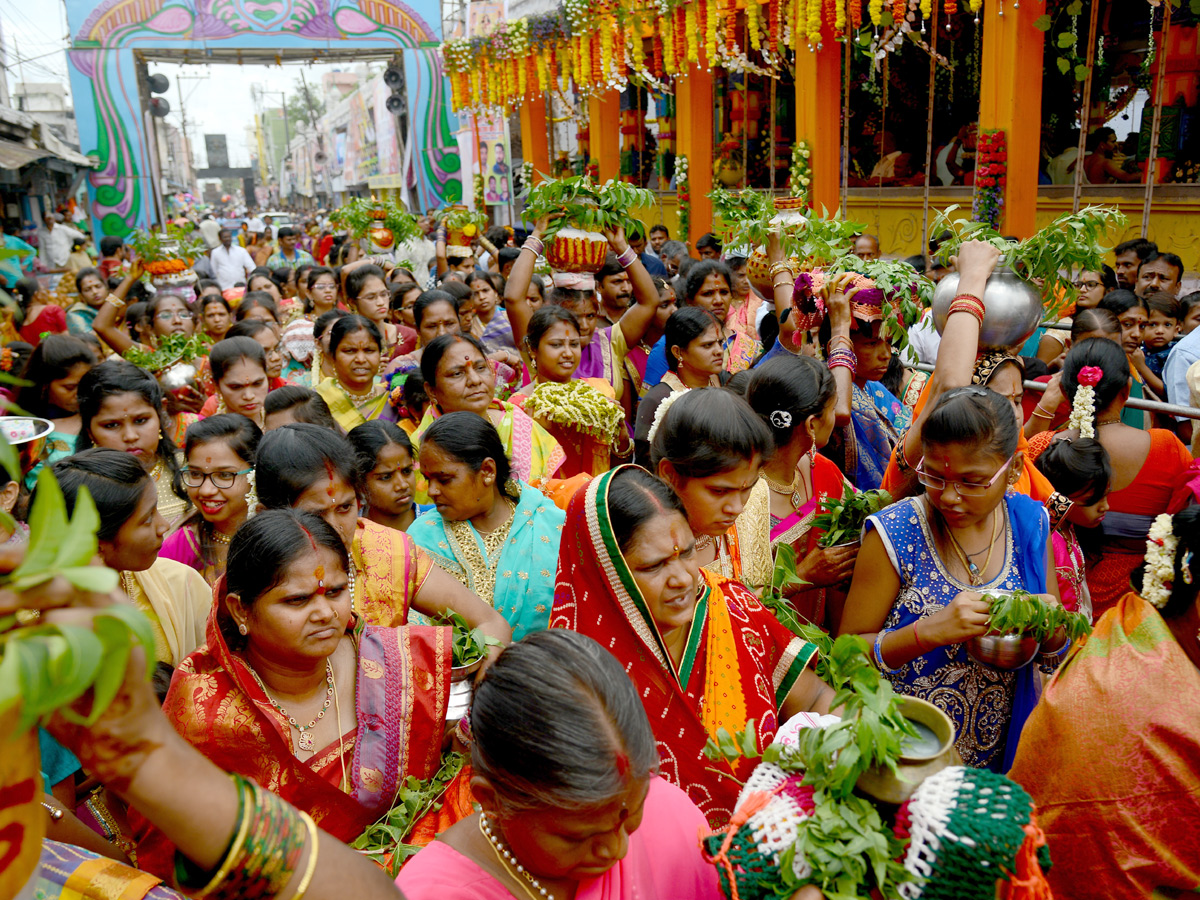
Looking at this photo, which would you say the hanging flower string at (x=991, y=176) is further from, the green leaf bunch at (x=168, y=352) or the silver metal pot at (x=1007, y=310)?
the green leaf bunch at (x=168, y=352)

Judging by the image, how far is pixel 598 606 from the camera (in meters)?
2.11

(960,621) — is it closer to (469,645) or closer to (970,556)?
(970,556)

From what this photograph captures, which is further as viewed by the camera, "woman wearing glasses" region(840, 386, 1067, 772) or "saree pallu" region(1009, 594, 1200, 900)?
"woman wearing glasses" region(840, 386, 1067, 772)

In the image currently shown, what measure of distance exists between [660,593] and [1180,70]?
35.9 ft

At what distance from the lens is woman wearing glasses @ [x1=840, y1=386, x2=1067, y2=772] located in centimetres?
249

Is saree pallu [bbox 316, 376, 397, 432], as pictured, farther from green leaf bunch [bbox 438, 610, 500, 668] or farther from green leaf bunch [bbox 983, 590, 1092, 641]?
green leaf bunch [bbox 983, 590, 1092, 641]

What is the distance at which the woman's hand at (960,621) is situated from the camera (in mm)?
2318

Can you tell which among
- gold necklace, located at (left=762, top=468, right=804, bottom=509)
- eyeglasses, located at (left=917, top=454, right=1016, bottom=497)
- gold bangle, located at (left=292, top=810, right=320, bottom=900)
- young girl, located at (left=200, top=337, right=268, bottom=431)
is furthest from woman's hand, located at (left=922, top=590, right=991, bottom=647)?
young girl, located at (left=200, top=337, right=268, bottom=431)

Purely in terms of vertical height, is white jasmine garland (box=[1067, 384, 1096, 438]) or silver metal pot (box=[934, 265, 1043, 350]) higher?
silver metal pot (box=[934, 265, 1043, 350])

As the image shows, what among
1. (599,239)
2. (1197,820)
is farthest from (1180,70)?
(1197,820)

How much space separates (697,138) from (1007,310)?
13.2 m

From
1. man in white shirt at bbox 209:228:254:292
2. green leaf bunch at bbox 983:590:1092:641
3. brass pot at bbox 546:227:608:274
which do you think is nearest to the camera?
green leaf bunch at bbox 983:590:1092:641

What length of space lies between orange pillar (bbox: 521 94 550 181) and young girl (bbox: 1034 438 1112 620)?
1991cm

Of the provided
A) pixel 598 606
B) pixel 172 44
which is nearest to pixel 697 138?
pixel 172 44
